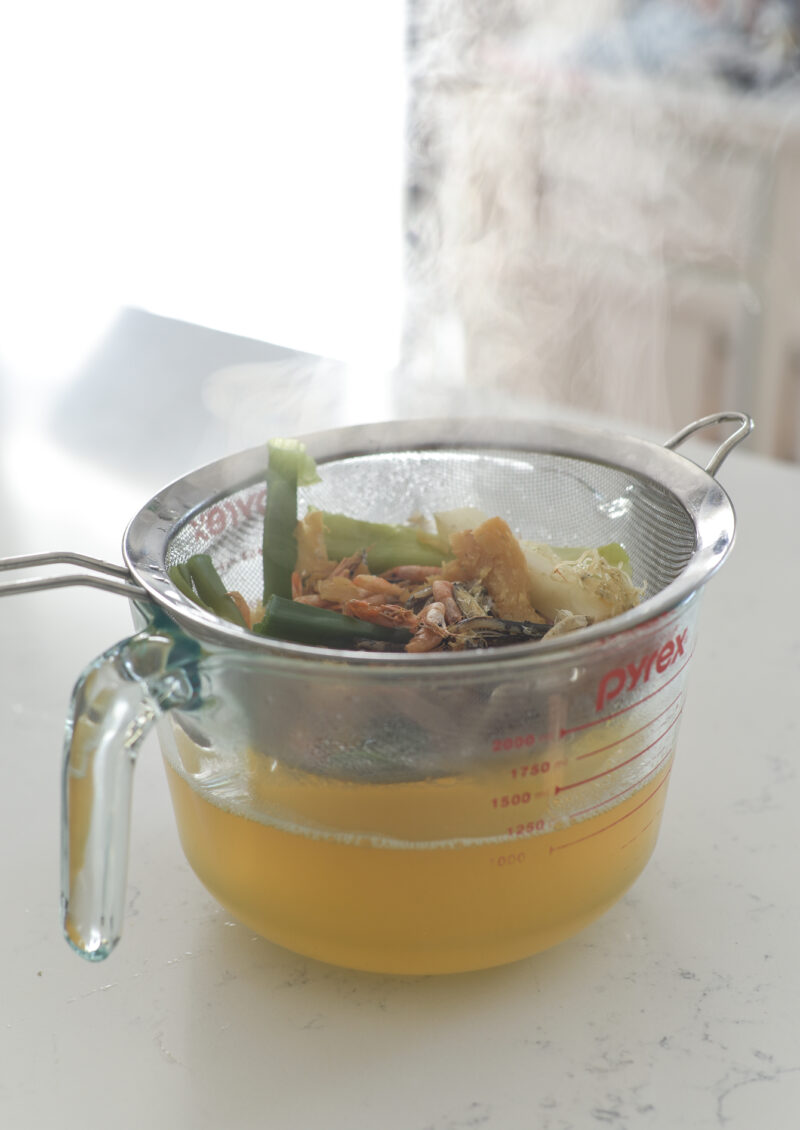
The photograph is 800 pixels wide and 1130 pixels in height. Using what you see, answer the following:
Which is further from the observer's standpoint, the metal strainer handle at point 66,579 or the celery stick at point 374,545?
the celery stick at point 374,545

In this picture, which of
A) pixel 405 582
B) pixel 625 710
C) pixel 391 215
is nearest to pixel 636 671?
pixel 625 710

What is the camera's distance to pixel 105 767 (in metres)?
0.52

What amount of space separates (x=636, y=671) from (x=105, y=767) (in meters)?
0.25

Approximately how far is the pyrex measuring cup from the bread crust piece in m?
0.10

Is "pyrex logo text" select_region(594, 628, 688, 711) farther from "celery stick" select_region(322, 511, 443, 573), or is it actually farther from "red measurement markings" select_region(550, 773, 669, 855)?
"celery stick" select_region(322, 511, 443, 573)

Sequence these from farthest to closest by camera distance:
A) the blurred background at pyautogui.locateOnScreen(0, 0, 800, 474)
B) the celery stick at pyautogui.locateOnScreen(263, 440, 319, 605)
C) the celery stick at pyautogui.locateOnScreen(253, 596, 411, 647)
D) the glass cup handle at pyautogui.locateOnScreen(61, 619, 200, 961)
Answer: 1. the blurred background at pyautogui.locateOnScreen(0, 0, 800, 474)
2. the celery stick at pyautogui.locateOnScreen(263, 440, 319, 605)
3. the celery stick at pyautogui.locateOnScreen(253, 596, 411, 647)
4. the glass cup handle at pyautogui.locateOnScreen(61, 619, 200, 961)

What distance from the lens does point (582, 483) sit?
2.67ft

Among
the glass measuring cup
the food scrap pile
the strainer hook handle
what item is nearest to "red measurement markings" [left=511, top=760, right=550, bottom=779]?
the glass measuring cup

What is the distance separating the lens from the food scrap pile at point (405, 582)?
672 mm

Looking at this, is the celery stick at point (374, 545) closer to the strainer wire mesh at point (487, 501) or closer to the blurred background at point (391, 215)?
the strainer wire mesh at point (487, 501)

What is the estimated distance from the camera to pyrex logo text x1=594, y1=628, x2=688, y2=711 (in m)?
0.57

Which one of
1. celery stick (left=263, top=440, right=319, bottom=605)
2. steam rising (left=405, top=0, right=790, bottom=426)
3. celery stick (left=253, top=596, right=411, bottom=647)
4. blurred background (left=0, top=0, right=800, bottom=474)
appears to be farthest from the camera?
steam rising (left=405, top=0, right=790, bottom=426)

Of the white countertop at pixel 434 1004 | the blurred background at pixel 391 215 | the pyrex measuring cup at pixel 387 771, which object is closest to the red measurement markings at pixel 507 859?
the pyrex measuring cup at pixel 387 771

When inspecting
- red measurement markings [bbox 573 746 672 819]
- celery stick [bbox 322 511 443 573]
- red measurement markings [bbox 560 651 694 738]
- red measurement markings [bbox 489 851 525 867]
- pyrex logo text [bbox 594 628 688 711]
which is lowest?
red measurement markings [bbox 489 851 525 867]
